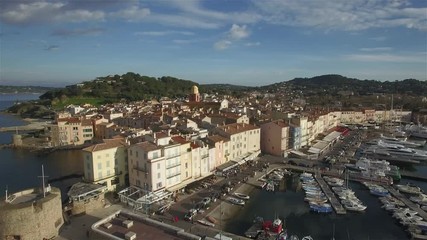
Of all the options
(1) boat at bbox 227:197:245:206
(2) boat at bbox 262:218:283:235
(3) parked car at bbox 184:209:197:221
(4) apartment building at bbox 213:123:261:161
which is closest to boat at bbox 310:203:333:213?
(2) boat at bbox 262:218:283:235

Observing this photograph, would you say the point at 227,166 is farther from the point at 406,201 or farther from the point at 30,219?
the point at 30,219

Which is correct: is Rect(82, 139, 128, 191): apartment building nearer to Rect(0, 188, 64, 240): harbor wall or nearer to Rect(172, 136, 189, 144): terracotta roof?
Rect(172, 136, 189, 144): terracotta roof

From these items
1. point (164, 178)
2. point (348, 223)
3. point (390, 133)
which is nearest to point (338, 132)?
point (390, 133)

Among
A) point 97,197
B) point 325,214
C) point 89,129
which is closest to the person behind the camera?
point 97,197

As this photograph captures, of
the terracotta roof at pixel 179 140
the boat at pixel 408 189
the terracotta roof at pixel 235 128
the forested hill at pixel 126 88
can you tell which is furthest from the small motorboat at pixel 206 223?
the forested hill at pixel 126 88

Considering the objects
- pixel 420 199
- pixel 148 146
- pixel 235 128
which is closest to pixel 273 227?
pixel 148 146

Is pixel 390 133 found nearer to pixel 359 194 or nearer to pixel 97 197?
pixel 359 194
